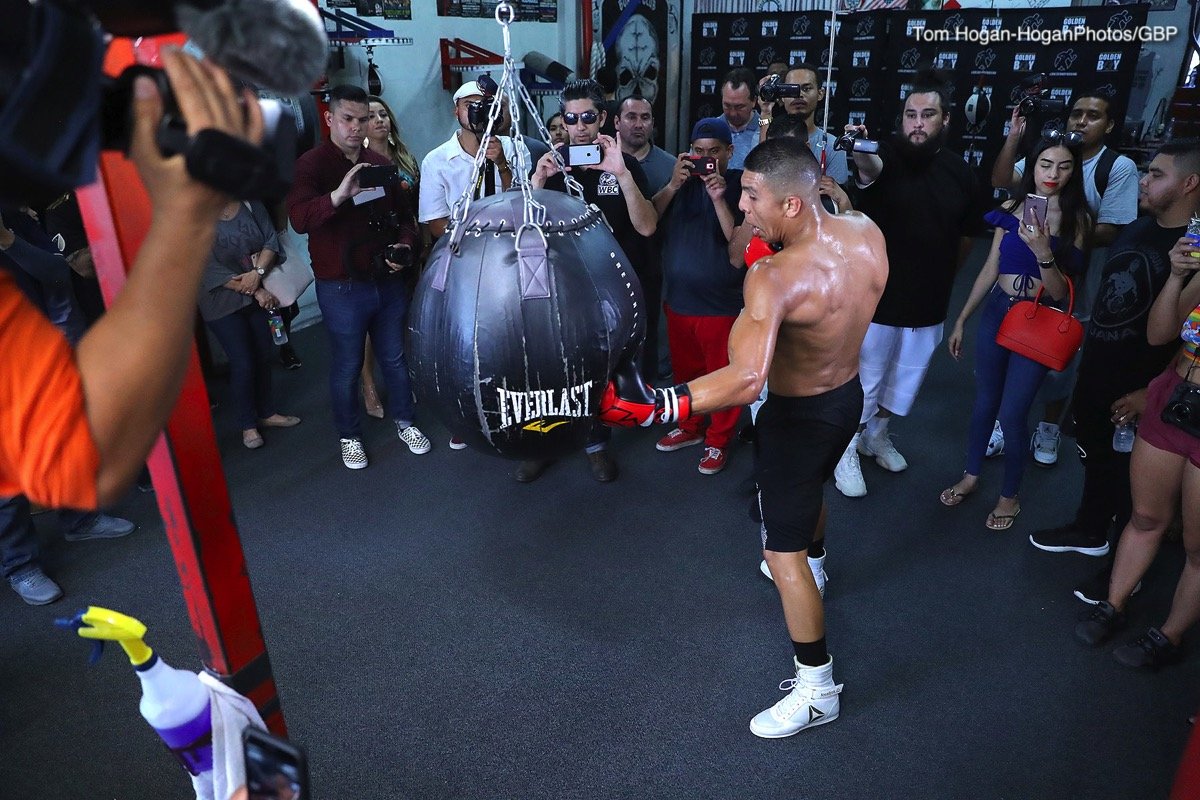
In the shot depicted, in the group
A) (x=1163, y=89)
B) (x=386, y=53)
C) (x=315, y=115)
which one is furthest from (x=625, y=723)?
(x=1163, y=89)

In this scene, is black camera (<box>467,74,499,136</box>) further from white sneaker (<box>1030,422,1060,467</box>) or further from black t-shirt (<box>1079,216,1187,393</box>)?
white sneaker (<box>1030,422,1060,467</box>)

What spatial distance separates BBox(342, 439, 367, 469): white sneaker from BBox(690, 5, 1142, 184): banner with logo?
600 centimetres

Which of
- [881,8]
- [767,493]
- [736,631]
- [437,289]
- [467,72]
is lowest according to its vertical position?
[736,631]

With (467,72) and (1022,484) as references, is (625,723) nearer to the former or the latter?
(1022,484)

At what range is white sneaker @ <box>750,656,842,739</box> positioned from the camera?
246cm

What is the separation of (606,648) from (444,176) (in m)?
2.36

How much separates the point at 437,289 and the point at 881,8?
8908 millimetres

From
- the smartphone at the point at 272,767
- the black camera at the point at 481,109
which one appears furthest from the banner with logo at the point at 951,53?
the smartphone at the point at 272,767

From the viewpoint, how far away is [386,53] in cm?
617

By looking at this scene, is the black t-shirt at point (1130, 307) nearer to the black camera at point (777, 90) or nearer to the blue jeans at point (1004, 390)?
the blue jeans at point (1004, 390)

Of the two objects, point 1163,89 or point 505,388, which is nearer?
point 505,388

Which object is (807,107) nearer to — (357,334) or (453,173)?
(453,173)

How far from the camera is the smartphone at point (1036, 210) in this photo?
316cm

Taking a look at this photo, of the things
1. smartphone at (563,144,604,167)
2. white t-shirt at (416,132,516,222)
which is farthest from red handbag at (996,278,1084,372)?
white t-shirt at (416,132,516,222)
